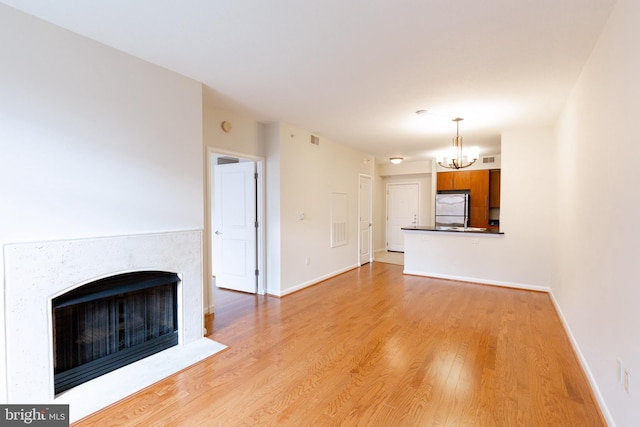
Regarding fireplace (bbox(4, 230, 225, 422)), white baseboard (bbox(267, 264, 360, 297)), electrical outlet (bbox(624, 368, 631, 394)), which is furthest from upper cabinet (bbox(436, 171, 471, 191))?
fireplace (bbox(4, 230, 225, 422))

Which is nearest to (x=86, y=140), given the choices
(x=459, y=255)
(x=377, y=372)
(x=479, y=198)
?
(x=377, y=372)

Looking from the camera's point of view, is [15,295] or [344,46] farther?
[344,46]

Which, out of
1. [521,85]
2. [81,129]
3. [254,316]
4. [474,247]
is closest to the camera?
[81,129]

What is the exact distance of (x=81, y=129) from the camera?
2.26m

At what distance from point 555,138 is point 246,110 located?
4.56 m

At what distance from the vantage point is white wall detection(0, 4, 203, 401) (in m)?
1.96

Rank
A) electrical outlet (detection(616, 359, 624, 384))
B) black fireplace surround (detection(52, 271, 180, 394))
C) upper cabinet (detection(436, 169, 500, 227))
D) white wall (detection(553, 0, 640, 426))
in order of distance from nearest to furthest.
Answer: white wall (detection(553, 0, 640, 426)), electrical outlet (detection(616, 359, 624, 384)), black fireplace surround (detection(52, 271, 180, 394)), upper cabinet (detection(436, 169, 500, 227))

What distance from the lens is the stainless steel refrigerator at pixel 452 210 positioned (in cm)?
732

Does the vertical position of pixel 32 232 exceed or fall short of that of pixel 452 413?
it exceeds it

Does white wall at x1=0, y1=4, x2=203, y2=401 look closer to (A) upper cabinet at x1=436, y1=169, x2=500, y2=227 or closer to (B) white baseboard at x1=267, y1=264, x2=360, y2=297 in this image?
(B) white baseboard at x1=267, y1=264, x2=360, y2=297

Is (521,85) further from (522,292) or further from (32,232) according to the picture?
(32,232)

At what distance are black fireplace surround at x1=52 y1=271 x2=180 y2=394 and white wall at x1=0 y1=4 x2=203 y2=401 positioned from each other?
382 mm

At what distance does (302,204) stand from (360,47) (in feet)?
9.60

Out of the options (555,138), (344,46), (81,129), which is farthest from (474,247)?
(81,129)
